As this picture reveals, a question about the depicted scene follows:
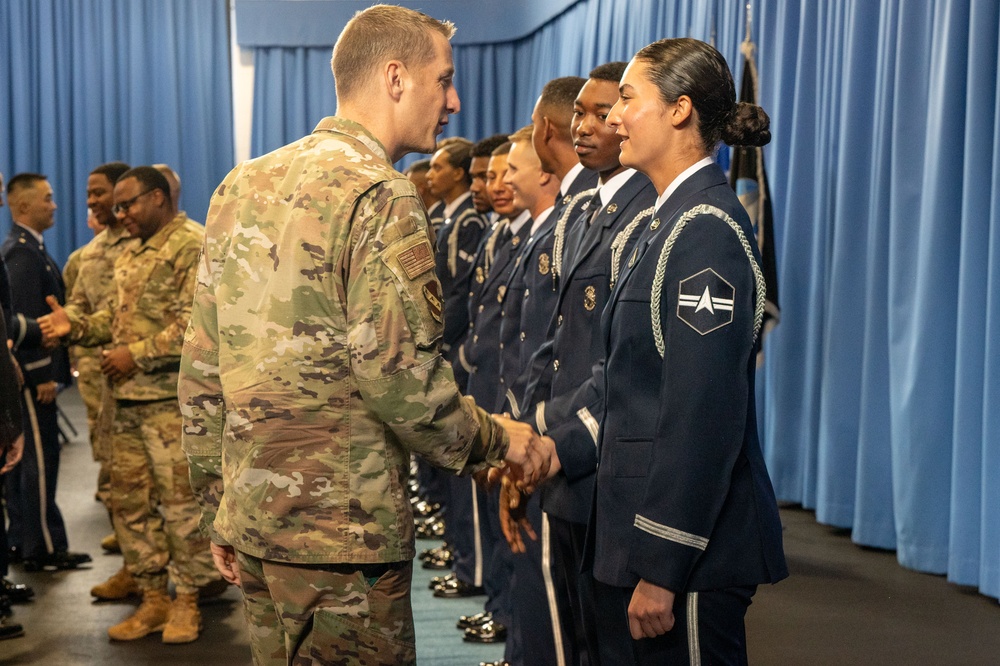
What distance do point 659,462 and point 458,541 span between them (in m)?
2.79

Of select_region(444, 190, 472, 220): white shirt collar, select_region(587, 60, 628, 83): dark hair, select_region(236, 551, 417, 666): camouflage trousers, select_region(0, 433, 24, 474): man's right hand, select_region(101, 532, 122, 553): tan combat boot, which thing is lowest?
select_region(101, 532, 122, 553): tan combat boot

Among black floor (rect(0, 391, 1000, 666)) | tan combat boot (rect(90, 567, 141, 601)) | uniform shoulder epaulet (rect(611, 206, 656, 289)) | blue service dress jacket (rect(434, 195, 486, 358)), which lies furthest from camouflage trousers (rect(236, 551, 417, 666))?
blue service dress jacket (rect(434, 195, 486, 358))

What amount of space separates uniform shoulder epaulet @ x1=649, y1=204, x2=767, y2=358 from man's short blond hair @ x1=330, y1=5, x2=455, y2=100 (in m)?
0.52

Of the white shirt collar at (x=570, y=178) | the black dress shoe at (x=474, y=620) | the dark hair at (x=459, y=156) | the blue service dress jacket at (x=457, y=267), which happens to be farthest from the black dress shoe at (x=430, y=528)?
the white shirt collar at (x=570, y=178)

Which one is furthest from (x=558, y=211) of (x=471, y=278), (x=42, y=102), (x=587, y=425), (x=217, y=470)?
(x=42, y=102)

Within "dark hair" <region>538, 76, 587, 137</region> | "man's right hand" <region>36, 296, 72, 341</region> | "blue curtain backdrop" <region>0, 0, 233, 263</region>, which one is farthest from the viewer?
A: "blue curtain backdrop" <region>0, 0, 233, 263</region>

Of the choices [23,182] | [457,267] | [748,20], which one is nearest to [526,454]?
[457,267]

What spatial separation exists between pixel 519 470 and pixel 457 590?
2.39 metres

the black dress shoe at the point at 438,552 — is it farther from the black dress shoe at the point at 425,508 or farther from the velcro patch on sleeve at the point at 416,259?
the velcro patch on sleeve at the point at 416,259

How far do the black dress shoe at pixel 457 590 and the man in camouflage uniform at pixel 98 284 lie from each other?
1291 mm

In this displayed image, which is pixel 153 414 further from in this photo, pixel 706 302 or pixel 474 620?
pixel 706 302

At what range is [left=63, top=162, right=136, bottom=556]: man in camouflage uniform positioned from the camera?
15.6 feet

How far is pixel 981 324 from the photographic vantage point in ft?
13.5

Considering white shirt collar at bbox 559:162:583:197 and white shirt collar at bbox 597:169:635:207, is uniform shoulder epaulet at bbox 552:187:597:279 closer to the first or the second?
white shirt collar at bbox 559:162:583:197
